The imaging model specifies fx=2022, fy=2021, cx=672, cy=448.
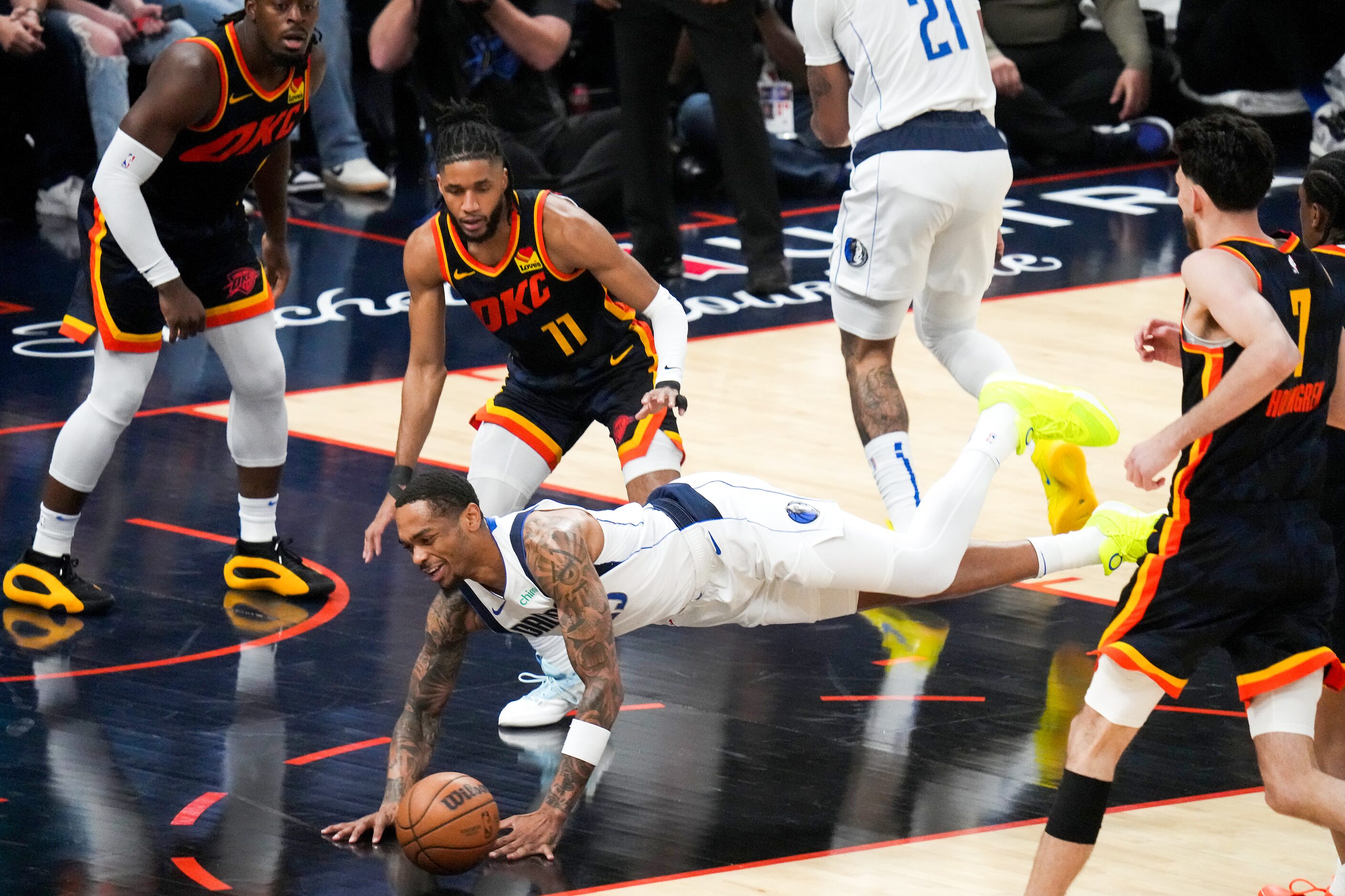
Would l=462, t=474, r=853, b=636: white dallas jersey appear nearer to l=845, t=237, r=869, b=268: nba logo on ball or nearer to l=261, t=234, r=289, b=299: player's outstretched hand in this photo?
l=845, t=237, r=869, b=268: nba logo on ball

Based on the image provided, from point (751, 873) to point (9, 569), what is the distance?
2863 mm

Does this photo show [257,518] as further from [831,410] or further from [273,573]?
[831,410]

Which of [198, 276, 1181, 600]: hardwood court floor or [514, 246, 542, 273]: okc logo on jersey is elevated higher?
[514, 246, 542, 273]: okc logo on jersey

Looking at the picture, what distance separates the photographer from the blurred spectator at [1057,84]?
43.0 feet

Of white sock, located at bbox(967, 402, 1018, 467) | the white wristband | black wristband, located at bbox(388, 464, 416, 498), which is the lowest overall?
the white wristband

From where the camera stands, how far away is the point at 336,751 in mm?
5035

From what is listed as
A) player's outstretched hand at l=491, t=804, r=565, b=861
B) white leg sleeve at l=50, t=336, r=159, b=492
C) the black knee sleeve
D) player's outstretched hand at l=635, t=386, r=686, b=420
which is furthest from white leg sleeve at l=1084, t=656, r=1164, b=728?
white leg sleeve at l=50, t=336, r=159, b=492

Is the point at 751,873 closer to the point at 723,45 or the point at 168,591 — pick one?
the point at 168,591

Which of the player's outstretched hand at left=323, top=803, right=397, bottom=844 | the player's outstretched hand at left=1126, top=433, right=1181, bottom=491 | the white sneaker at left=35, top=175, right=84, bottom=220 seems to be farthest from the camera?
the white sneaker at left=35, top=175, right=84, bottom=220

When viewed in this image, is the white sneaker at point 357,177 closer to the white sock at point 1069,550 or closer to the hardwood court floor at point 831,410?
the hardwood court floor at point 831,410

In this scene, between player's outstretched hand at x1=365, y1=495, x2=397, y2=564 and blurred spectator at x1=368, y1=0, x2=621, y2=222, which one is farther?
blurred spectator at x1=368, y1=0, x2=621, y2=222

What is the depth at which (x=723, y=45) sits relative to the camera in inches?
368

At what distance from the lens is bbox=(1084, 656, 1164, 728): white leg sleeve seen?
12.8ft

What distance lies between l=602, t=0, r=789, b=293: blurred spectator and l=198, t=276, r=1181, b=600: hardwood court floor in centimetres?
65
